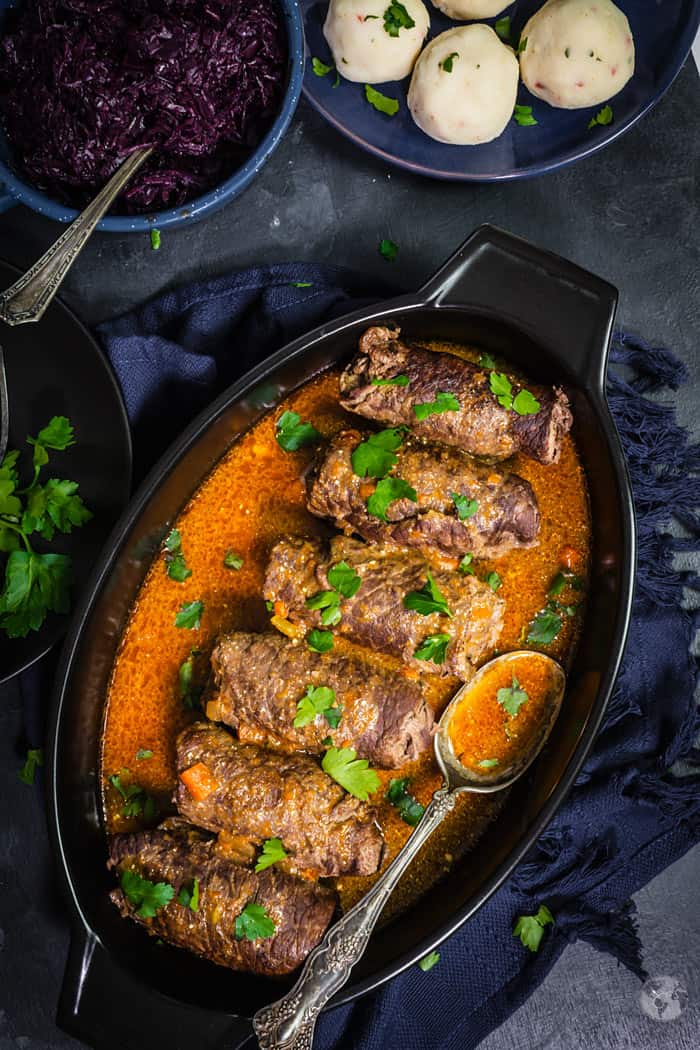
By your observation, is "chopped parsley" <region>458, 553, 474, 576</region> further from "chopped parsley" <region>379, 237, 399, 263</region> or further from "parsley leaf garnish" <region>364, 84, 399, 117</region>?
"parsley leaf garnish" <region>364, 84, 399, 117</region>

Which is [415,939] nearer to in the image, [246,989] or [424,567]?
[246,989]

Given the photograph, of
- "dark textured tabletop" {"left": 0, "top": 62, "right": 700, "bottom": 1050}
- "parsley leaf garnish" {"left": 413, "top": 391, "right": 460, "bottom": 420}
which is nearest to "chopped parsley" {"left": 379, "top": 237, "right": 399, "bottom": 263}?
"dark textured tabletop" {"left": 0, "top": 62, "right": 700, "bottom": 1050}

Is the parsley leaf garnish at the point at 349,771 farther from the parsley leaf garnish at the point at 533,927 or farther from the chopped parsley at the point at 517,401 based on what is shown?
the chopped parsley at the point at 517,401

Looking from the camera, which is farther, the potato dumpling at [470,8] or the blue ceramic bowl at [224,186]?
the potato dumpling at [470,8]

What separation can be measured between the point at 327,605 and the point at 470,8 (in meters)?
2.72

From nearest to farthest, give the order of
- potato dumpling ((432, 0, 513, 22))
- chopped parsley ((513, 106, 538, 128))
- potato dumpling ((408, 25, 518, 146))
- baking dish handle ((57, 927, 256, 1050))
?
baking dish handle ((57, 927, 256, 1050))
potato dumpling ((408, 25, 518, 146))
potato dumpling ((432, 0, 513, 22))
chopped parsley ((513, 106, 538, 128))

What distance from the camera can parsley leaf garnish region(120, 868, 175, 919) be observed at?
12.7 ft

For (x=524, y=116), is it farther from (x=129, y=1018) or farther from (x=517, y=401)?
(x=129, y=1018)

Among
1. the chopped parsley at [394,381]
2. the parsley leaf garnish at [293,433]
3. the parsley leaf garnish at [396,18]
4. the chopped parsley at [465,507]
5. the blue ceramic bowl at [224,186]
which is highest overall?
the parsley leaf garnish at [396,18]

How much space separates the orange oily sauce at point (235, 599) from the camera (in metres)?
4.23

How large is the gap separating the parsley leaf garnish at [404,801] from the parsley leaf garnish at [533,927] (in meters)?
0.78

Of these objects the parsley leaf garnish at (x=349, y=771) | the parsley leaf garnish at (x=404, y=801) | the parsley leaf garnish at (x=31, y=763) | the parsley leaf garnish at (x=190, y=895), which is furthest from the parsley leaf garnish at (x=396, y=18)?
the parsley leaf garnish at (x=190, y=895)

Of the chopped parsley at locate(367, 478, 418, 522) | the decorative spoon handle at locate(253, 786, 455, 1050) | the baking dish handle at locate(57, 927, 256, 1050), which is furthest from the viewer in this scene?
the chopped parsley at locate(367, 478, 418, 522)

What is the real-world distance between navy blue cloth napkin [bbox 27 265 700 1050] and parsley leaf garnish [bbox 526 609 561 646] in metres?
0.48
